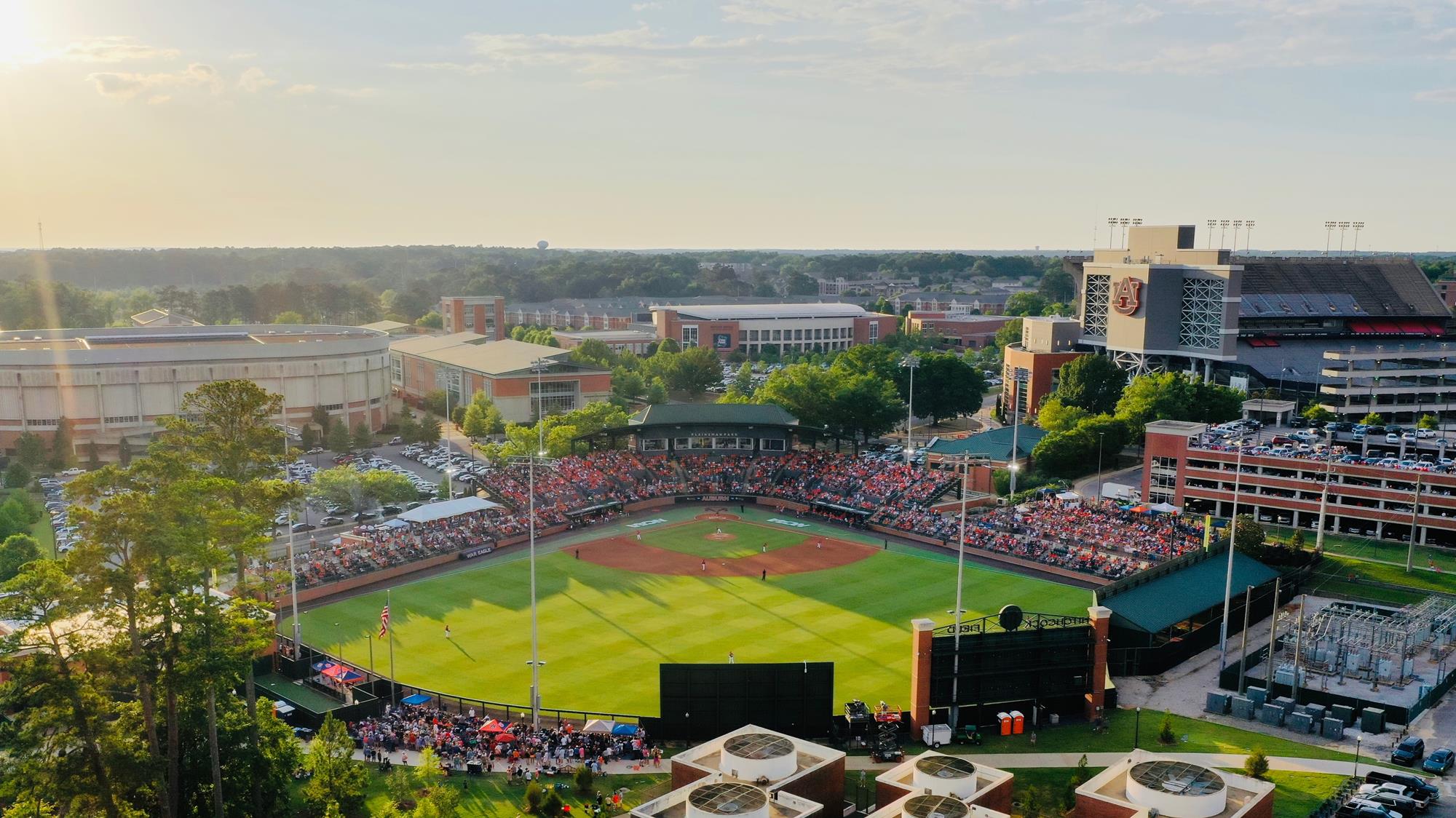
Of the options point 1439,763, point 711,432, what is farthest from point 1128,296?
point 1439,763

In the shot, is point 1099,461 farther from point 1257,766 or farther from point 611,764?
point 611,764

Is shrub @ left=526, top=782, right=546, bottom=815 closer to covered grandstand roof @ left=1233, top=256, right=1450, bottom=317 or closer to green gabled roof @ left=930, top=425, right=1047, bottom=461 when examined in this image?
green gabled roof @ left=930, top=425, right=1047, bottom=461

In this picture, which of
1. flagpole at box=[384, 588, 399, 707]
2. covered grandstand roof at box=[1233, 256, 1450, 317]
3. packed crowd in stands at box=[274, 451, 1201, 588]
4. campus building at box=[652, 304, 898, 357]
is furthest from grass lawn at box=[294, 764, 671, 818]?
campus building at box=[652, 304, 898, 357]

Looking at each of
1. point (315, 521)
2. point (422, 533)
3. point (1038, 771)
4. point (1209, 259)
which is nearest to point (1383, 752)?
point (1038, 771)

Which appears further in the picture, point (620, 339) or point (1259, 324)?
point (620, 339)

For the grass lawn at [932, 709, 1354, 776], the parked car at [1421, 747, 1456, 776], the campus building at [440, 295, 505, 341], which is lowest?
the grass lawn at [932, 709, 1354, 776]

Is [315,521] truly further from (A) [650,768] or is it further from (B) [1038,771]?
(B) [1038,771]
